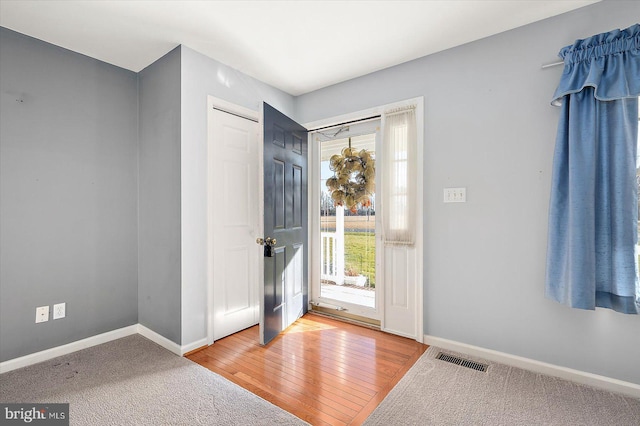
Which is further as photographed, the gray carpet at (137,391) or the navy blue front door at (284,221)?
the navy blue front door at (284,221)

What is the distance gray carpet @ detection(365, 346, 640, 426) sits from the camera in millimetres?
1680

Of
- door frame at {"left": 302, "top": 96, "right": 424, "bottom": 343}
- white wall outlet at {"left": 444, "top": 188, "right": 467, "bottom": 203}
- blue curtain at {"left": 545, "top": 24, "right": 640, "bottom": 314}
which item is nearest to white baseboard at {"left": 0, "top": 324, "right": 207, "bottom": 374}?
door frame at {"left": 302, "top": 96, "right": 424, "bottom": 343}

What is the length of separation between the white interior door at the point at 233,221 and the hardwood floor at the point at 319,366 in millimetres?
230

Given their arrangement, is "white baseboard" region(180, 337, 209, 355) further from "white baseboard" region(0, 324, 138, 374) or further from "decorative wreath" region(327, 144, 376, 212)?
"decorative wreath" region(327, 144, 376, 212)

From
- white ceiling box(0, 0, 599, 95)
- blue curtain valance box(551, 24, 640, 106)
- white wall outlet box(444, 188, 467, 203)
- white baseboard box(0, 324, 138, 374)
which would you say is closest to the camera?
blue curtain valance box(551, 24, 640, 106)

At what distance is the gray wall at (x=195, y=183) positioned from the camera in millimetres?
2473

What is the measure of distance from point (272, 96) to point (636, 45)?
2843 mm

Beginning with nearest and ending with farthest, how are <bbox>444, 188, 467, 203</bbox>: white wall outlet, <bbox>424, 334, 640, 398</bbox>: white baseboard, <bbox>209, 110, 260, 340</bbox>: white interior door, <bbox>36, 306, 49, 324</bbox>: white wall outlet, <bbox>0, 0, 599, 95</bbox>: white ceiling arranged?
<bbox>424, 334, 640, 398</bbox>: white baseboard → <bbox>0, 0, 599, 95</bbox>: white ceiling → <bbox>36, 306, 49, 324</bbox>: white wall outlet → <bbox>444, 188, 467, 203</bbox>: white wall outlet → <bbox>209, 110, 260, 340</bbox>: white interior door

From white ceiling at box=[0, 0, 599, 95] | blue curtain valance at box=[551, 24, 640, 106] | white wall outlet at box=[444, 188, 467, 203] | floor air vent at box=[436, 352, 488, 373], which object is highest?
white ceiling at box=[0, 0, 599, 95]

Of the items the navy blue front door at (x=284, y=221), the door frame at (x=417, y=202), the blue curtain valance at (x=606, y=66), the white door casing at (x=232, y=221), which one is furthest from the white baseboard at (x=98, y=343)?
the blue curtain valance at (x=606, y=66)

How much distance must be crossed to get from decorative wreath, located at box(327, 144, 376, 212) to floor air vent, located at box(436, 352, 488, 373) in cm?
154

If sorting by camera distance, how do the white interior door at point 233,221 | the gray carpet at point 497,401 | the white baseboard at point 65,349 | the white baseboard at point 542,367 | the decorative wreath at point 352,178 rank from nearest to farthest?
1. the gray carpet at point 497,401
2. the white baseboard at point 542,367
3. the white baseboard at point 65,349
4. the white interior door at point 233,221
5. the decorative wreath at point 352,178

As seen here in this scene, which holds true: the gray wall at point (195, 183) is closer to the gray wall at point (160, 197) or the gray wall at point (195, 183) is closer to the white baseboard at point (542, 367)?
the gray wall at point (160, 197)

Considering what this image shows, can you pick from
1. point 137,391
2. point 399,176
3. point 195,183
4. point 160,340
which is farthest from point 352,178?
point 137,391
